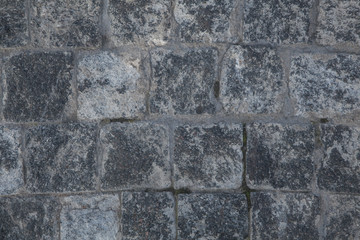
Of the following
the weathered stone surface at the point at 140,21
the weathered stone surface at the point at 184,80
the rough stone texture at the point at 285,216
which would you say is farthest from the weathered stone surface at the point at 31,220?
the rough stone texture at the point at 285,216

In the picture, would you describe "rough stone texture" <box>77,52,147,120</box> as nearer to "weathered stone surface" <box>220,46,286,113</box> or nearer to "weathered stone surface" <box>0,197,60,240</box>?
"weathered stone surface" <box>220,46,286,113</box>

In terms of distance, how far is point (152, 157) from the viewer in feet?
6.55

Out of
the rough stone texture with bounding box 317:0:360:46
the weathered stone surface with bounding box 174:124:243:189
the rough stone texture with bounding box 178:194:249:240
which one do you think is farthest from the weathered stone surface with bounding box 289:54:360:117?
the rough stone texture with bounding box 178:194:249:240

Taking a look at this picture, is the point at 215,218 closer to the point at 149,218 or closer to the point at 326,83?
the point at 149,218

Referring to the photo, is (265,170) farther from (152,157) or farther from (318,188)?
(152,157)

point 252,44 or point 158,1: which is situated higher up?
point 158,1

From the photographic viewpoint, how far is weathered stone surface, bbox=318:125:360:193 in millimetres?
1950

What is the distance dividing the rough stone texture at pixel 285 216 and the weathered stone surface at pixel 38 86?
128 centimetres

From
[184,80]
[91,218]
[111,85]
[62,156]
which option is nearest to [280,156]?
[184,80]

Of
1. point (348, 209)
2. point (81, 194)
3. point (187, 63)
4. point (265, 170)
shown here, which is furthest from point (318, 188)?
point (81, 194)

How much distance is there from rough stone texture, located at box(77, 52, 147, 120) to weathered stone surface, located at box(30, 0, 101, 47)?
0.39ft

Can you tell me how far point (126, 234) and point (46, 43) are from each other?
1.22 metres

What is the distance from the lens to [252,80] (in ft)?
6.42

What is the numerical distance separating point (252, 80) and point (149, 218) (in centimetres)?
101
